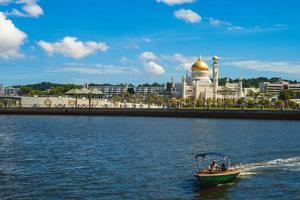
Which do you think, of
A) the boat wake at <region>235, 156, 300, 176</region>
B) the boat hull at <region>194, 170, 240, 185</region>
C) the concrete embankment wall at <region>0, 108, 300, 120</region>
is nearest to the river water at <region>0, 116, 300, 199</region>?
the boat wake at <region>235, 156, 300, 176</region>

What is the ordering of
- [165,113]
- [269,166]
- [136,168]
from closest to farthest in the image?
[136,168] → [269,166] → [165,113]

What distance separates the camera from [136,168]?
48844mm

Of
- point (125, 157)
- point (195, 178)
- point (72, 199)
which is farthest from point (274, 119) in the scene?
point (72, 199)

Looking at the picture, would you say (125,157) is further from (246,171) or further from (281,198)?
(281,198)

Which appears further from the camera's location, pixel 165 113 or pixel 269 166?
pixel 165 113

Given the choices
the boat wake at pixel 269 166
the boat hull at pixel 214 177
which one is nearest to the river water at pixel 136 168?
the boat wake at pixel 269 166

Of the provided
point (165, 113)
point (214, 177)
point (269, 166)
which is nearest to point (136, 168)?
point (214, 177)

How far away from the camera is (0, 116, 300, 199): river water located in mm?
38531

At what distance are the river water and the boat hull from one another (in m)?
0.64

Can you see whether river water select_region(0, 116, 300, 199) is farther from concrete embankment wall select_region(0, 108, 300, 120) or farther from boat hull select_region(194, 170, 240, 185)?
concrete embankment wall select_region(0, 108, 300, 120)

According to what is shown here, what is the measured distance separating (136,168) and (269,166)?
516 inches

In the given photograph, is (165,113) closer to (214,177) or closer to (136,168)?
(136,168)

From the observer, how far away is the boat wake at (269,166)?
159 ft

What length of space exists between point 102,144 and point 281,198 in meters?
36.8
